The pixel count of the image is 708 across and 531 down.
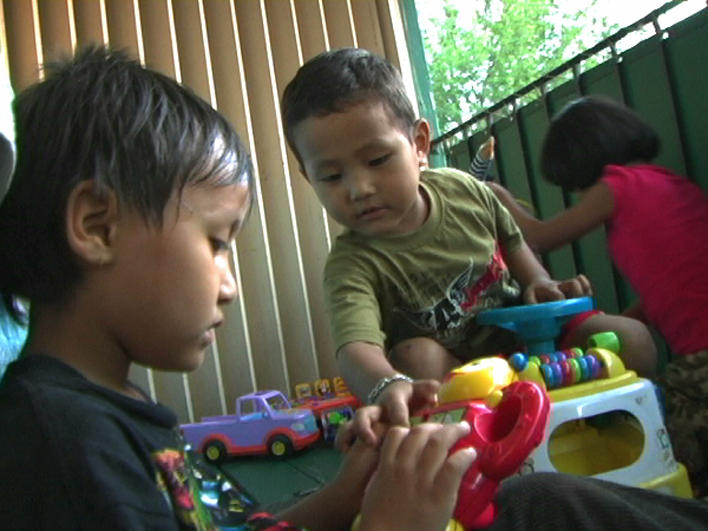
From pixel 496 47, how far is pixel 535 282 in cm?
97

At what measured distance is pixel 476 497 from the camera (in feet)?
1.86

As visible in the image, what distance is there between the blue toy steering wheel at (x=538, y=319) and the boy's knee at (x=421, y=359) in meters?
0.09

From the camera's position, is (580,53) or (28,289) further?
(580,53)

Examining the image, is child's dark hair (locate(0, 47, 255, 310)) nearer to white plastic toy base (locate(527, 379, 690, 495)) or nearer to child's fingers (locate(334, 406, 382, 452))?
child's fingers (locate(334, 406, 382, 452))

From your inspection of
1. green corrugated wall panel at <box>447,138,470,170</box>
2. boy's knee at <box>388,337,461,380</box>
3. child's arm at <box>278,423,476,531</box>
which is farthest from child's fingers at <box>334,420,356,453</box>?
green corrugated wall panel at <box>447,138,470,170</box>

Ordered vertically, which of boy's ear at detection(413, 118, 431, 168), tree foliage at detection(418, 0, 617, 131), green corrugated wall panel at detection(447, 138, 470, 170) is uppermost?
tree foliage at detection(418, 0, 617, 131)

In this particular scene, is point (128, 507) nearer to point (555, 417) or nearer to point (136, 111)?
point (136, 111)

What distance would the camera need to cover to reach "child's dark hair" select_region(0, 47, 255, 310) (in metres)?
0.48

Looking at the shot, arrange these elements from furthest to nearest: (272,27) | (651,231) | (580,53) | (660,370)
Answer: (272,27)
(580,53)
(660,370)
(651,231)

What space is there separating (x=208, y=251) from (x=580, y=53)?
1193 mm

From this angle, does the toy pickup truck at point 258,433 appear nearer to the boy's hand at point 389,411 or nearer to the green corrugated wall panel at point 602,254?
the green corrugated wall panel at point 602,254

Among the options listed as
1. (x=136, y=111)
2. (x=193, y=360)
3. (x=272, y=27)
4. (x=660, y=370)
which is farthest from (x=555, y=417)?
(x=272, y=27)

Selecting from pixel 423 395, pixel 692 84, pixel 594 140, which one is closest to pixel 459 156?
pixel 594 140

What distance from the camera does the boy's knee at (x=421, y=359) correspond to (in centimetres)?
109
